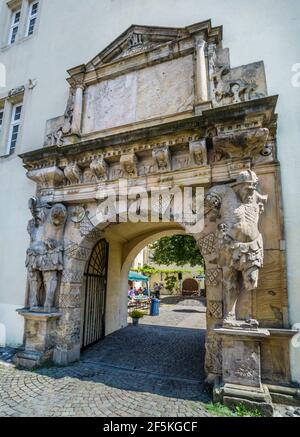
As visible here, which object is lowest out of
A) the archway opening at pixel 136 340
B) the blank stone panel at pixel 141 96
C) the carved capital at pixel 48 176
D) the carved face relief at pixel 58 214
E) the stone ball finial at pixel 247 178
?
the archway opening at pixel 136 340

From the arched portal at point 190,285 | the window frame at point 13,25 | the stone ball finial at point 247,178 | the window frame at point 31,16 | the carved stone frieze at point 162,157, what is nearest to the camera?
the stone ball finial at point 247,178

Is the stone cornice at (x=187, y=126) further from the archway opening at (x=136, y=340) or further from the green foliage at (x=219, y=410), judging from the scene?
the green foliage at (x=219, y=410)

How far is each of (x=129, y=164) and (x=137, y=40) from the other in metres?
2.81

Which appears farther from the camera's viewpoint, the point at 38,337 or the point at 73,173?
the point at 73,173

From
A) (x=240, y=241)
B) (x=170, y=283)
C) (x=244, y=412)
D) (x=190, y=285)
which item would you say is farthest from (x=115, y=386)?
(x=190, y=285)

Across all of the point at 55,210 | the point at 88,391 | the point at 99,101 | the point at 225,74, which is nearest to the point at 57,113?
the point at 99,101

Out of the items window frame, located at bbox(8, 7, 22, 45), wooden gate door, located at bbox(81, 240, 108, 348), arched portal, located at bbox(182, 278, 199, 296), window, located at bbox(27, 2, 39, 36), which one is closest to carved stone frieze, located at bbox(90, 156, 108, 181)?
wooden gate door, located at bbox(81, 240, 108, 348)

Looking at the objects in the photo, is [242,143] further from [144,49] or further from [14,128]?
[14,128]

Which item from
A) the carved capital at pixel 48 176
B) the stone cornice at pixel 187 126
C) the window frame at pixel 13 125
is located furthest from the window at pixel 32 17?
the carved capital at pixel 48 176

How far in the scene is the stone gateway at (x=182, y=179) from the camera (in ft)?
10.5

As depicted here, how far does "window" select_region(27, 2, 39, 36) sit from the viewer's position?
7.21m

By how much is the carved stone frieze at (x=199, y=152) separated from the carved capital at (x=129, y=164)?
97 cm

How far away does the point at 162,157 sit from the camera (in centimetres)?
406
